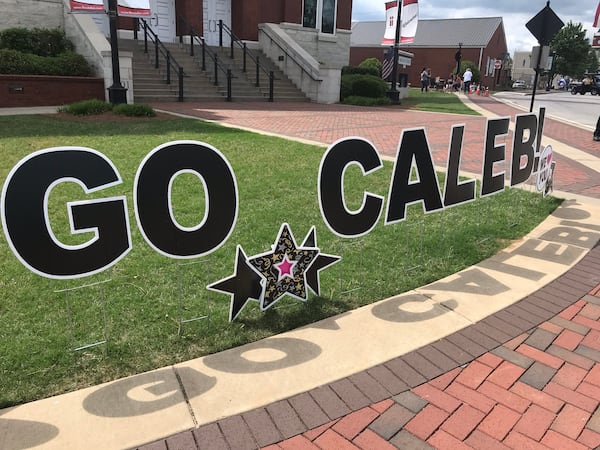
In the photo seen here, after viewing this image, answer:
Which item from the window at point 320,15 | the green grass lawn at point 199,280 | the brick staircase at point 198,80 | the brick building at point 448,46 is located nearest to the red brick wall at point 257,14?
the window at point 320,15

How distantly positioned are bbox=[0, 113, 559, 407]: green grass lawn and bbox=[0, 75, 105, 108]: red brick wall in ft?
22.7

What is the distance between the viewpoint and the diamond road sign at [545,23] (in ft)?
24.1

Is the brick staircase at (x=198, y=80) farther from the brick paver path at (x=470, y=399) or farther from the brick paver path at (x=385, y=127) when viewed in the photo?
the brick paver path at (x=470, y=399)

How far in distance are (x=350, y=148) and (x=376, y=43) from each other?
207 ft

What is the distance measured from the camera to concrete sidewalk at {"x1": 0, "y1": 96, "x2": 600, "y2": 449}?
7.85 ft

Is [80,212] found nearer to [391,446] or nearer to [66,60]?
[391,446]

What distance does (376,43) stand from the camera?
6225 cm

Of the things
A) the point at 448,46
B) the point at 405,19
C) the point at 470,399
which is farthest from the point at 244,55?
the point at 448,46

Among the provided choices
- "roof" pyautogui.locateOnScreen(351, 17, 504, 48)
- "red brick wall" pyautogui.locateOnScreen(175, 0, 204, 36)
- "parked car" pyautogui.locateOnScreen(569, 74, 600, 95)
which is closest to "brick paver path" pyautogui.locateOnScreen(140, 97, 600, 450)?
"red brick wall" pyautogui.locateOnScreen(175, 0, 204, 36)

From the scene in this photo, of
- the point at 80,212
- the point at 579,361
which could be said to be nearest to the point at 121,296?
the point at 80,212

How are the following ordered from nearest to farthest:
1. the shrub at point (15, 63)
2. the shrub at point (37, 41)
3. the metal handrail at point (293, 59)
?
the shrub at point (15, 63), the shrub at point (37, 41), the metal handrail at point (293, 59)

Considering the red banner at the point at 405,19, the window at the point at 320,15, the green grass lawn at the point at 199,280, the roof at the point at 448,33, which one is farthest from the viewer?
the roof at the point at 448,33

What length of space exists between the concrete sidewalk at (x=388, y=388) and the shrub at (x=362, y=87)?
19.0m

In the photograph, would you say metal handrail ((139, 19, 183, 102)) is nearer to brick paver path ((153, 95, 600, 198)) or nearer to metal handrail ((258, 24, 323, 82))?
brick paver path ((153, 95, 600, 198))
